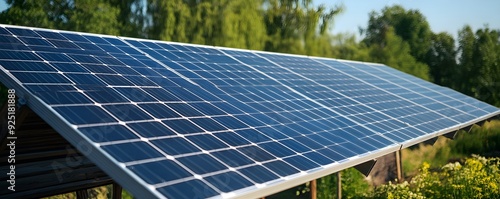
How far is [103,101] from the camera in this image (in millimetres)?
6477

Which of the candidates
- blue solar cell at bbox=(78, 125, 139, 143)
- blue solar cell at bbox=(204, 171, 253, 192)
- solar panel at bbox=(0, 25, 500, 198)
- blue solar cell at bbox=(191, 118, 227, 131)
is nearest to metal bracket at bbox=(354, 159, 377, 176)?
solar panel at bbox=(0, 25, 500, 198)

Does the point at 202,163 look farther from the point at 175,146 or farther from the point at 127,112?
the point at 127,112

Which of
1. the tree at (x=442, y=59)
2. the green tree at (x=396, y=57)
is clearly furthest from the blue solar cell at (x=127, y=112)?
the tree at (x=442, y=59)

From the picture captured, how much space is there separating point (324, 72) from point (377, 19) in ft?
143

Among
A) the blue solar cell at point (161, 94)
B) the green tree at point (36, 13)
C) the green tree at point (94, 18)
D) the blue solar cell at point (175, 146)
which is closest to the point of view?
the blue solar cell at point (175, 146)

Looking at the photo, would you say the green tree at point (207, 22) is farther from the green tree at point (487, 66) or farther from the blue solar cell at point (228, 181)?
the blue solar cell at point (228, 181)

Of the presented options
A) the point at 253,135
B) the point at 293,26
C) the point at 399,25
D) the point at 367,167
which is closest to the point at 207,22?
the point at 293,26

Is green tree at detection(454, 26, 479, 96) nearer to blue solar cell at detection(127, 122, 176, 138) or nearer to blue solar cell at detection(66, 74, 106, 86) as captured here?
blue solar cell at detection(66, 74, 106, 86)

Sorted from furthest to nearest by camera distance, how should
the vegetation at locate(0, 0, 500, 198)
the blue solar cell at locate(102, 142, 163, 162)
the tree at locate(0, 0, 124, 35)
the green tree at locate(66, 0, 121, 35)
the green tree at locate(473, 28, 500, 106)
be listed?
1. the green tree at locate(473, 28, 500, 106)
2. the green tree at locate(66, 0, 121, 35)
3. the tree at locate(0, 0, 124, 35)
4. the vegetation at locate(0, 0, 500, 198)
5. the blue solar cell at locate(102, 142, 163, 162)

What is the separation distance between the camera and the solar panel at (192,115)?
211 inches

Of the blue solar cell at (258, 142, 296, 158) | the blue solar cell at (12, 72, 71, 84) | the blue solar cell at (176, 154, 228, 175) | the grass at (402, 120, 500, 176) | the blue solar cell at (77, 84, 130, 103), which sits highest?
the blue solar cell at (12, 72, 71, 84)

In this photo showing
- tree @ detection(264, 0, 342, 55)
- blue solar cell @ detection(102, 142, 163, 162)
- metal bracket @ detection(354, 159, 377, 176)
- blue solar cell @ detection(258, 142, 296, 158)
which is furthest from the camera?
tree @ detection(264, 0, 342, 55)

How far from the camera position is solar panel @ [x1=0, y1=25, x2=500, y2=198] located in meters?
5.36

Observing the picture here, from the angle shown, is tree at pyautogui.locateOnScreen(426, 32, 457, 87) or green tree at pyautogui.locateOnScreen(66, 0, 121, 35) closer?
green tree at pyautogui.locateOnScreen(66, 0, 121, 35)
